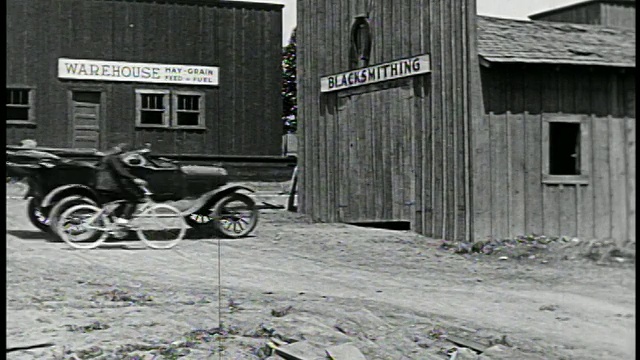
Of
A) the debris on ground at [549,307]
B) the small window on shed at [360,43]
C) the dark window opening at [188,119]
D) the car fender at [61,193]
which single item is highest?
the small window on shed at [360,43]

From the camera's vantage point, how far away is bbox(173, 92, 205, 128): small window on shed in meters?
4.32

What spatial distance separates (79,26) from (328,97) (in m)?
1.06

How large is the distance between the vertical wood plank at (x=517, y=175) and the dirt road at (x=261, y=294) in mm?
221

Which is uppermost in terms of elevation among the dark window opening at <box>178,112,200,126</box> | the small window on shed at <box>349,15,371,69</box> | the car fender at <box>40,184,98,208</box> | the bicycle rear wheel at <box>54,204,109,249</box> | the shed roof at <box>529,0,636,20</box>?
the shed roof at <box>529,0,636,20</box>

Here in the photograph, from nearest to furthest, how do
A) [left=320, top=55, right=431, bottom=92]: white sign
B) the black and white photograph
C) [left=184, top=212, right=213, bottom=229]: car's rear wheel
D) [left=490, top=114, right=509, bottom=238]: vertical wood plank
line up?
[left=490, top=114, right=509, bottom=238]: vertical wood plank → the black and white photograph → [left=320, top=55, right=431, bottom=92]: white sign → [left=184, top=212, right=213, bottom=229]: car's rear wheel

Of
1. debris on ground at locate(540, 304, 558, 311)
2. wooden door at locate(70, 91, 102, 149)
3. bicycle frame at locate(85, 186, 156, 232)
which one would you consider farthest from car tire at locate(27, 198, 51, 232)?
debris on ground at locate(540, 304, 558, 311)

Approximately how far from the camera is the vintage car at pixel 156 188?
430 centimetres

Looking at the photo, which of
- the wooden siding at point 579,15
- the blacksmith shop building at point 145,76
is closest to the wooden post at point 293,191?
the blacksmith shop building at point 145,76

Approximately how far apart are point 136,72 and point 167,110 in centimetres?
22

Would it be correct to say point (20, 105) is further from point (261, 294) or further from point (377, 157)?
point (377, 157)

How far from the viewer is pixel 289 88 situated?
4.36 metres

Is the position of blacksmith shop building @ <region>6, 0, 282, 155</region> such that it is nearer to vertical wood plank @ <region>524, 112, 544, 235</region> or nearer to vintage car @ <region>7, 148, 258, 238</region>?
vintage car @ <region>7, 148, 258, 238</region>

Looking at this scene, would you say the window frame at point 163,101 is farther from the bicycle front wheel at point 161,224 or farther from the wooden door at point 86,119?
the bicycle front wheel at point 161,224

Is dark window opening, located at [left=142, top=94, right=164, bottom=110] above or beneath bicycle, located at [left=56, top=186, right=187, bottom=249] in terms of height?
above
